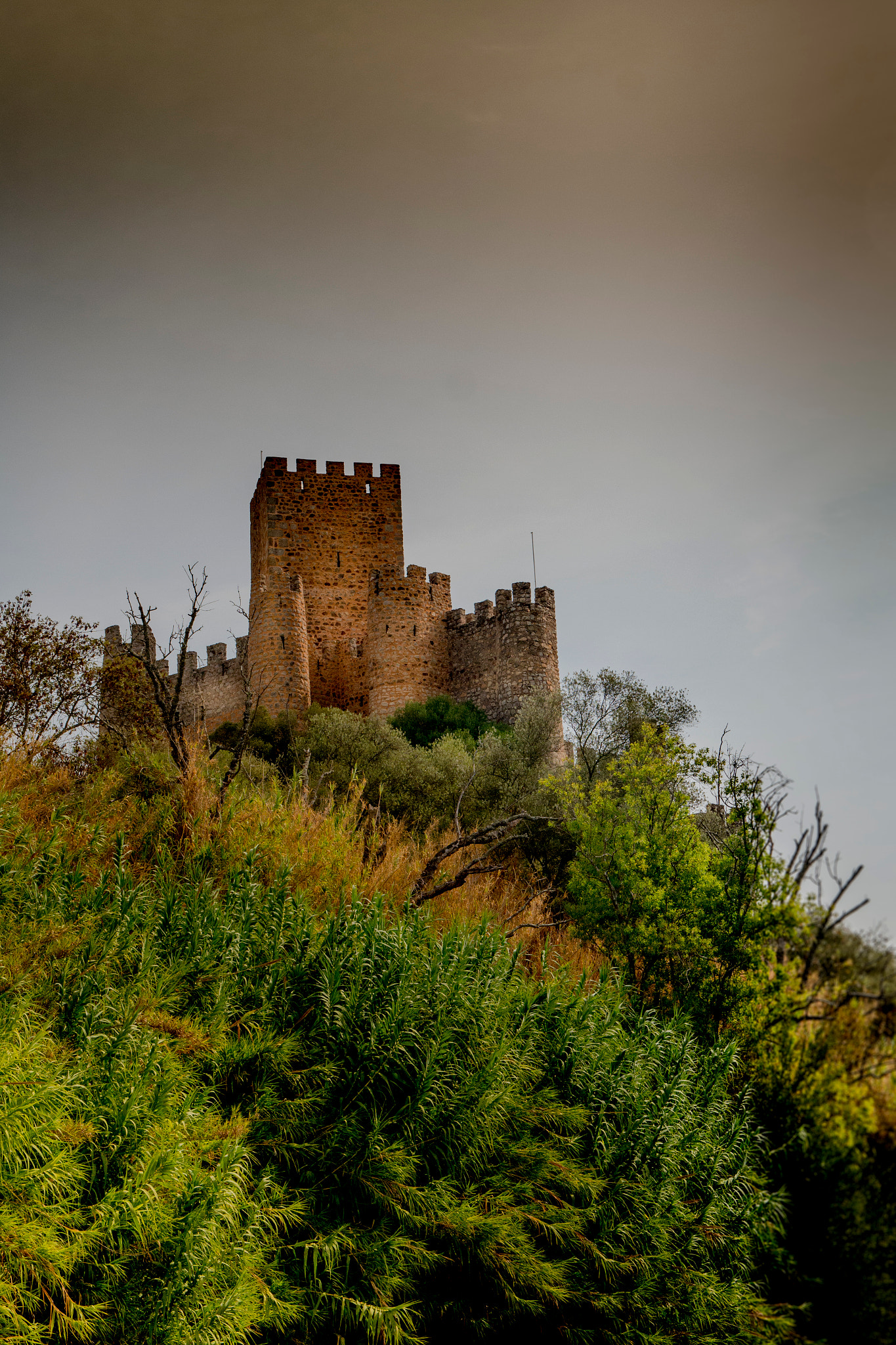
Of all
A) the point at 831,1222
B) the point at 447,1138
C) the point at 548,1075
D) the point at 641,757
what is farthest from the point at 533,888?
the point at 831,1222

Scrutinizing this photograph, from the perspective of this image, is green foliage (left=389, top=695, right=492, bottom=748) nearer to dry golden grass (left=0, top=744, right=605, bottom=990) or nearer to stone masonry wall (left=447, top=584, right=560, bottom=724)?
stone masonry wall (left=447, top=584, right=560, bottom=724)

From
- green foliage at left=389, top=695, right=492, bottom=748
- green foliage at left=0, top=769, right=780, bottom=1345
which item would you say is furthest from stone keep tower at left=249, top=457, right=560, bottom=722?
green foliage at left=0, top=769, right=780, bottom=1345

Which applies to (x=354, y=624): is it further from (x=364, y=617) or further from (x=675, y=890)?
(x=675, y=890)

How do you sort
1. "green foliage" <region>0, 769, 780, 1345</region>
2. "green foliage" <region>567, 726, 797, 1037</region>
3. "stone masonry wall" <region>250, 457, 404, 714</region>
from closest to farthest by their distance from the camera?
1. "green foliage" <region>0, 769, 780, 1345</region>
2. "green foliage" <region>567, 726, 797, 1037</region>
3. "stone masonry wall" <region>250, 457, 404, 714</region>

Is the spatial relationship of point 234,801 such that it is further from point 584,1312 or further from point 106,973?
point 584,1312

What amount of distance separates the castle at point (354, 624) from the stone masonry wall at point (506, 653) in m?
0.03

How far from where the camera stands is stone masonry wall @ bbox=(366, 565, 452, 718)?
26.4 meters

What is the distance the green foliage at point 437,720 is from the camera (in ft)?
79.6

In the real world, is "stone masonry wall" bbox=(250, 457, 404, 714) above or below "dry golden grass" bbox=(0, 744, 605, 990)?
above

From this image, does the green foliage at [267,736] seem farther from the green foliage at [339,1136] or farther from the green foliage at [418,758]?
the green foliage at [339,1136]

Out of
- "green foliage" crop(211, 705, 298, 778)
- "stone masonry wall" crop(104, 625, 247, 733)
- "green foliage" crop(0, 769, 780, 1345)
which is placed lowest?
"green foliage" crop(0, 769, 780, 1345)

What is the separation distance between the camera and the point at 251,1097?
5.19 metres

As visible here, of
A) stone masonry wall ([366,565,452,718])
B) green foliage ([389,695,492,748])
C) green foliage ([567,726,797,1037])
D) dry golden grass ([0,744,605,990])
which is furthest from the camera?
stone masonry wall ([366,565,452,718])

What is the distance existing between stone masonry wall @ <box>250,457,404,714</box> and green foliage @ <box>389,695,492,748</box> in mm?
2551
